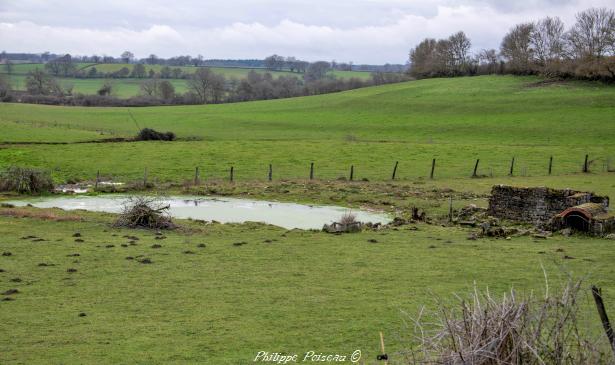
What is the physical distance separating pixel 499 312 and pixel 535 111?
288 feet

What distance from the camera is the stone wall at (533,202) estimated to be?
1124 inches

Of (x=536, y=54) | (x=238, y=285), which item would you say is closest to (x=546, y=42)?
(x=536, y=54)

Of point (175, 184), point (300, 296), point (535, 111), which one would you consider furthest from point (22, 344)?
point (535, 111)

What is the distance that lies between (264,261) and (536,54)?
113 meters

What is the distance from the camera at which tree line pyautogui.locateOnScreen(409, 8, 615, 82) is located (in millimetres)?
106438

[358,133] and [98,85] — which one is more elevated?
[98,85]

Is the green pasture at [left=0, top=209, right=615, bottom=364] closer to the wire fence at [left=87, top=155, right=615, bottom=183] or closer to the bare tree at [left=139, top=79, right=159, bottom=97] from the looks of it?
the wire fence at [left=87, top=155, right=615, bottom=183]

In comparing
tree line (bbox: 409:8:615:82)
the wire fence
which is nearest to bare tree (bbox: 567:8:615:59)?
tree line (bbox: 409:8:615:82)

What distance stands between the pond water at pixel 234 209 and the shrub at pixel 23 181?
163cm

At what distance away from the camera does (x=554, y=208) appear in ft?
94.6

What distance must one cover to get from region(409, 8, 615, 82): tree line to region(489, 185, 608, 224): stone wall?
81835mm

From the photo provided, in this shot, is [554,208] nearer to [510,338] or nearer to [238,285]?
[238,285]

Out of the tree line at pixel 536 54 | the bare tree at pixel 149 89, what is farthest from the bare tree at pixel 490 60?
the bare tree at pixel 149 89

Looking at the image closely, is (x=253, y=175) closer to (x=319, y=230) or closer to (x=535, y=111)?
(x=319, y=230)
